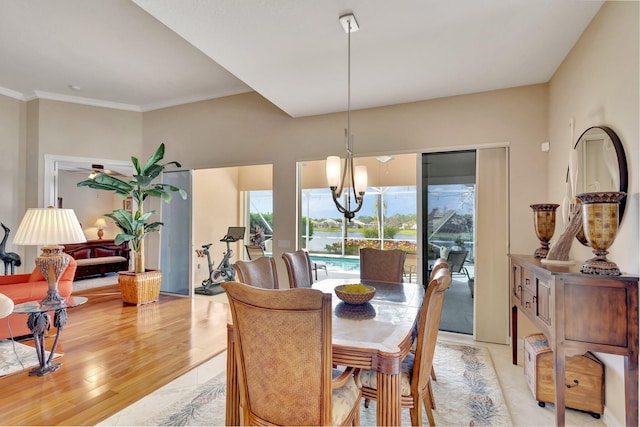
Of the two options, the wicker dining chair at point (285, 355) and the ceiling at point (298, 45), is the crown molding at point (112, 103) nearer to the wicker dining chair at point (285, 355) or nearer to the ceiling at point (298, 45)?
the ceiling at point (298, 45)

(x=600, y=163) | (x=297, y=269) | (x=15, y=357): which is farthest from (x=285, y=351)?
(x=15, y=357)

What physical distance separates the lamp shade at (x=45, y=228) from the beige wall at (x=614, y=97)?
421cm

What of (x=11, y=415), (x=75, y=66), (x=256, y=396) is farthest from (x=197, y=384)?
(x=75, y=66)

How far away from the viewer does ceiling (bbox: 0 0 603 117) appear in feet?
7.29

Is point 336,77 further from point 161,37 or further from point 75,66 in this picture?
point 75,66

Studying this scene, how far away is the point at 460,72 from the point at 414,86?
19.2 inches

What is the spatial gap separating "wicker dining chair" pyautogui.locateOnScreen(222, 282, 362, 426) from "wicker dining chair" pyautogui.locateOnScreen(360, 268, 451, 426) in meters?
0.40

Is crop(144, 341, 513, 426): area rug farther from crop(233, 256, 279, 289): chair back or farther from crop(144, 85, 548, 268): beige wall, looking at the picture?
crop(144, 85, 548, 268): beige wall

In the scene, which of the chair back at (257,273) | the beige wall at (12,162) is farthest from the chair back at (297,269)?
the beige wall at (12,162)

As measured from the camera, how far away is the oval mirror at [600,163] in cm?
198

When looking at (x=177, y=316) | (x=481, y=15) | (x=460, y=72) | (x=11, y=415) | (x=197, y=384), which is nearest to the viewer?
(x=11, y=415)

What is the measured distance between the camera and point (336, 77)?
3217mm

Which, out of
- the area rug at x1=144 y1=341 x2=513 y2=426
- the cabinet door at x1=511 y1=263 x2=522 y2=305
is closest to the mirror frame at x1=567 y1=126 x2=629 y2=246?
the cabinet door at x1=511 y1=263 x2=522 y2=305

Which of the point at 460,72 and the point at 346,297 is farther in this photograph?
the point at 460,72
